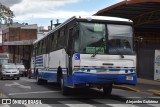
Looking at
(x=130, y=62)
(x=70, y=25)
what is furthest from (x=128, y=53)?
(x=70, y=25)

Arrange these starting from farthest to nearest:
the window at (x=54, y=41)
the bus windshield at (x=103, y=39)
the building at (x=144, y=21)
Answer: the building at (x=144, y=21), the window at (x=54, y=41), the bus windshield at (x=103, y=39)

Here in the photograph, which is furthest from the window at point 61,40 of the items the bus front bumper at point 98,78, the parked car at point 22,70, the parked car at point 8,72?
the parked car at point 22,70

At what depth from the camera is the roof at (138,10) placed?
2154 centimetres

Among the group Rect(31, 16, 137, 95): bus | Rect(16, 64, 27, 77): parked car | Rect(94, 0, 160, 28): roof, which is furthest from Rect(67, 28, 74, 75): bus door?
Rect(16, 64, 27, 77): parked car

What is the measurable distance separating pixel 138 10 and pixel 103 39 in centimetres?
1012

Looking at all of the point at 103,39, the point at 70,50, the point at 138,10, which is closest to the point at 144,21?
the point at 138,10

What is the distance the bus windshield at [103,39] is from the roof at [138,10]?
5.58 metres

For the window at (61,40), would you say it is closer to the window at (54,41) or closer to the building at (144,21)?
the window at (54,41)

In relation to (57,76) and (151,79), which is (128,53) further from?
(151,79)

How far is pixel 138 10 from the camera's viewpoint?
24484 millimetres

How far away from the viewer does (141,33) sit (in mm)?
34625

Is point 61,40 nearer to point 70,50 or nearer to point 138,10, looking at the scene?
point 70,50

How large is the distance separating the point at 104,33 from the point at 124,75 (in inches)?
71.7

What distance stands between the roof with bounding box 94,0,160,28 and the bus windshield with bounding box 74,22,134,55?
5580 mm
